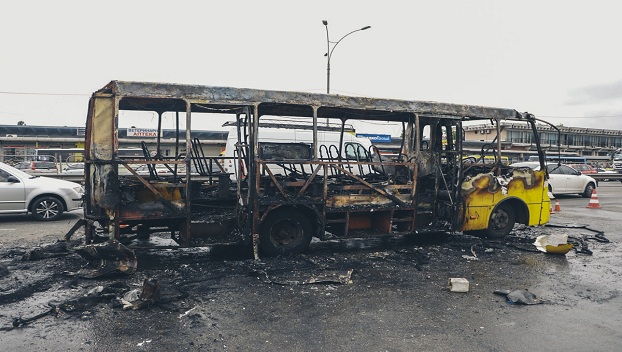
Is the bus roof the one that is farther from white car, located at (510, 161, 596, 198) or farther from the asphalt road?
white car, located at (510, 161, 596, 198)

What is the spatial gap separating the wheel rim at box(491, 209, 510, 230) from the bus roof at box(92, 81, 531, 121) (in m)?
1.81

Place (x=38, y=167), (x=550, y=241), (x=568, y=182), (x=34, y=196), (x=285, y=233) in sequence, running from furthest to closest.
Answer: (x=38, y=167) < (x=568, y=182) < (x=34, y=196) < (x=550, y=241) < (x=285, y=233)

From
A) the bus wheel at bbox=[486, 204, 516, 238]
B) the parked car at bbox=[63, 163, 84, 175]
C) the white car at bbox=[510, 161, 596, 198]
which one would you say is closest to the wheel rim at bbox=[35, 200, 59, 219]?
the parked car at bbox=[63, 163, 84, 175]

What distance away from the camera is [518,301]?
16.4 ft

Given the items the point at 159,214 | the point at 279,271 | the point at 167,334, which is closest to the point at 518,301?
the point at 279,271

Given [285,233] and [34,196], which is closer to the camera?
[285,233]

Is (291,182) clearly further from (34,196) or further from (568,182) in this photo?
(568,182)

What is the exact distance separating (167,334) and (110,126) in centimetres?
331

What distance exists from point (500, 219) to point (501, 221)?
1.8 inches

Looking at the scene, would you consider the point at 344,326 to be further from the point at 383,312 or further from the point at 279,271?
the point at 279,271

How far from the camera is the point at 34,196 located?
10398 mm

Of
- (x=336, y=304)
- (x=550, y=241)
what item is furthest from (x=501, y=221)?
(x=336, y=304)

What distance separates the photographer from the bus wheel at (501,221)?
8.55m

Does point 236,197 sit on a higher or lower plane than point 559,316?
higher
